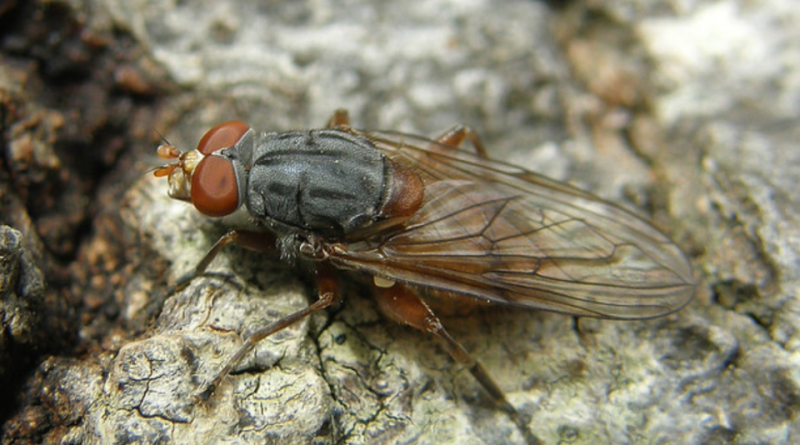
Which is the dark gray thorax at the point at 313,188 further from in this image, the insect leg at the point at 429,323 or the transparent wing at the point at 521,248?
the insect leg at the point at 429,323

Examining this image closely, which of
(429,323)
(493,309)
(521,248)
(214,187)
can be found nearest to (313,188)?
(214,187)

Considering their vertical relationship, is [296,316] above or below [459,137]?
below

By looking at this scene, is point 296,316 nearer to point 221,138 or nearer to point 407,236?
point 407,236

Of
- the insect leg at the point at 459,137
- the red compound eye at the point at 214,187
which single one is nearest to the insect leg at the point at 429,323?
the red compound eye at the point at 214,187

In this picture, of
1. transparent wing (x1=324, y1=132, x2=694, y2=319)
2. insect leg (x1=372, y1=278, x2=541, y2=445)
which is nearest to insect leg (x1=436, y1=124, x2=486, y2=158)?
transparent wing (x1=324, y1=132, x2=694, y2=319)

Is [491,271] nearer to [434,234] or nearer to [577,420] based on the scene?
[434,234]

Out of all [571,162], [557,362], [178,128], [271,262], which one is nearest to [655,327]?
[557,362]
